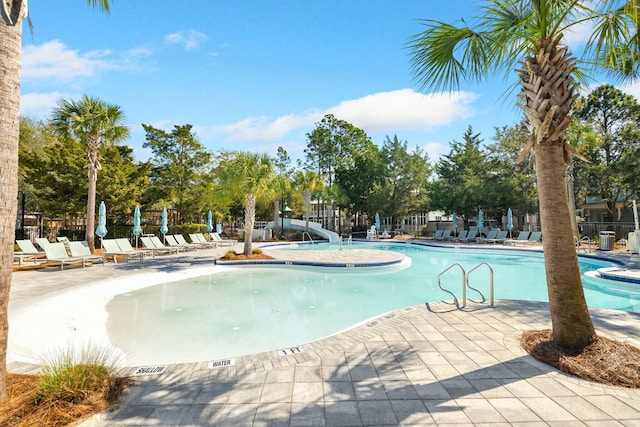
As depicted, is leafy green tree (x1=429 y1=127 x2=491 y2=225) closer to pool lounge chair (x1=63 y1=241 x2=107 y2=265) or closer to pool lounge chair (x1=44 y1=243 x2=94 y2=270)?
pool lounge chair (x1=63 y1=241 x2=107 y2=265)

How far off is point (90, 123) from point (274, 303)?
1227 centimetres

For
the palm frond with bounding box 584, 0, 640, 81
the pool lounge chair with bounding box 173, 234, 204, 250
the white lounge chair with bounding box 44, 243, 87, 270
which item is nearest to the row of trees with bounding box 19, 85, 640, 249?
the white lounge chair with bounding box 44, 243, 87, 270

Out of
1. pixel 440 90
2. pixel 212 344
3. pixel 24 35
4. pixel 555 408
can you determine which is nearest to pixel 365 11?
pixel 440 90

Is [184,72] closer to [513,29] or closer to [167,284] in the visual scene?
[167,284]

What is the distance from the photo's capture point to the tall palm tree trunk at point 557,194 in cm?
381

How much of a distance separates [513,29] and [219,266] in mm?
11569

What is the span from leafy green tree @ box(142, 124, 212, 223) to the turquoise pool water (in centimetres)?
1638

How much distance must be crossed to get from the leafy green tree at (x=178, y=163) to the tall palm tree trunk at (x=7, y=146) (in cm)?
2458

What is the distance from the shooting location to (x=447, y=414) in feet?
9.00

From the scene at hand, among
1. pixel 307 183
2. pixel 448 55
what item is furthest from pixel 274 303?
pixel 307 183

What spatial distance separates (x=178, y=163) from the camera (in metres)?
26.7

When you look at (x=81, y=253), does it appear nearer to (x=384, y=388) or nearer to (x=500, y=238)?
(x=384, y=388)

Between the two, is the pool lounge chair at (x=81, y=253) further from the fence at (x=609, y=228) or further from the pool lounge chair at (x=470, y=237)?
the fence at (x=609, y=228)

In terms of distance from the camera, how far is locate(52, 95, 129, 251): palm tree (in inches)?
549
